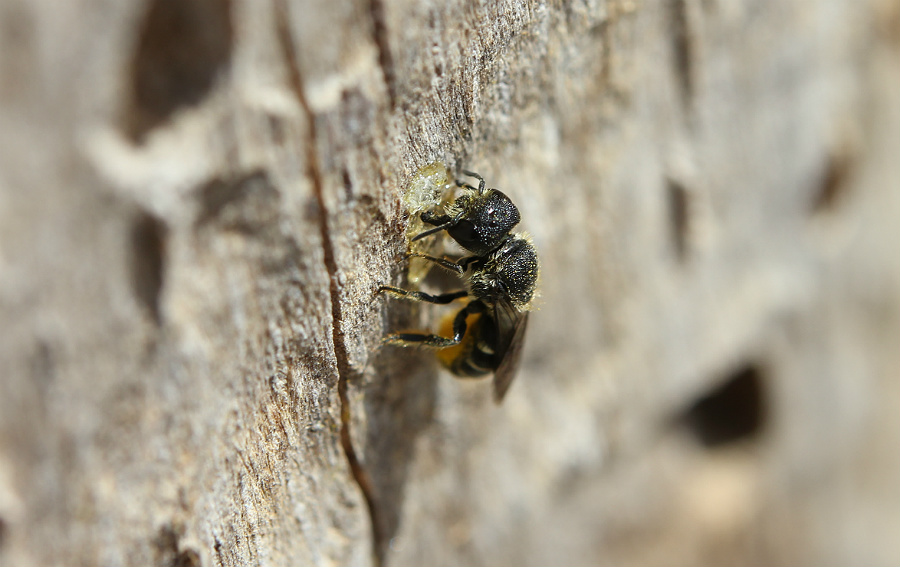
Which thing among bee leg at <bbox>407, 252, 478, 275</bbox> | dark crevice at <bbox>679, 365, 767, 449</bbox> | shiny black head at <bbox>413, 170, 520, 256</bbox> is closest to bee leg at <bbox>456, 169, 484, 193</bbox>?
shiny black head at <bbox>413, 170, 520, 256</bbox>

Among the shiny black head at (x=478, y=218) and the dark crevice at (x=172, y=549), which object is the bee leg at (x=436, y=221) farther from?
the dark crevice at (x=172, y=549)

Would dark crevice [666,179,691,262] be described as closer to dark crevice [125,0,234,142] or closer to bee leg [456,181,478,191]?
bee leg [456,181,478,191]

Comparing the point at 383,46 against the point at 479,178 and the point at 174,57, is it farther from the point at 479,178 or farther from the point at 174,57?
the point at 479,178

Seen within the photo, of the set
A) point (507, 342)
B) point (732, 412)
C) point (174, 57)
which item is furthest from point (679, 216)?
point (174, 57)

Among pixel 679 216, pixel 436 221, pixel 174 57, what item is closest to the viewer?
pixel 174 57

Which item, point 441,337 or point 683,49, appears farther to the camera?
point 683,49

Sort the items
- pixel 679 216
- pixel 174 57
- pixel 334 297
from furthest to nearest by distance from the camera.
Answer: pixel 679 216 < pixel 334 297 < pixel 174 57

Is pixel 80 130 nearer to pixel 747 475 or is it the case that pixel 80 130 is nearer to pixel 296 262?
pixel 296 262
